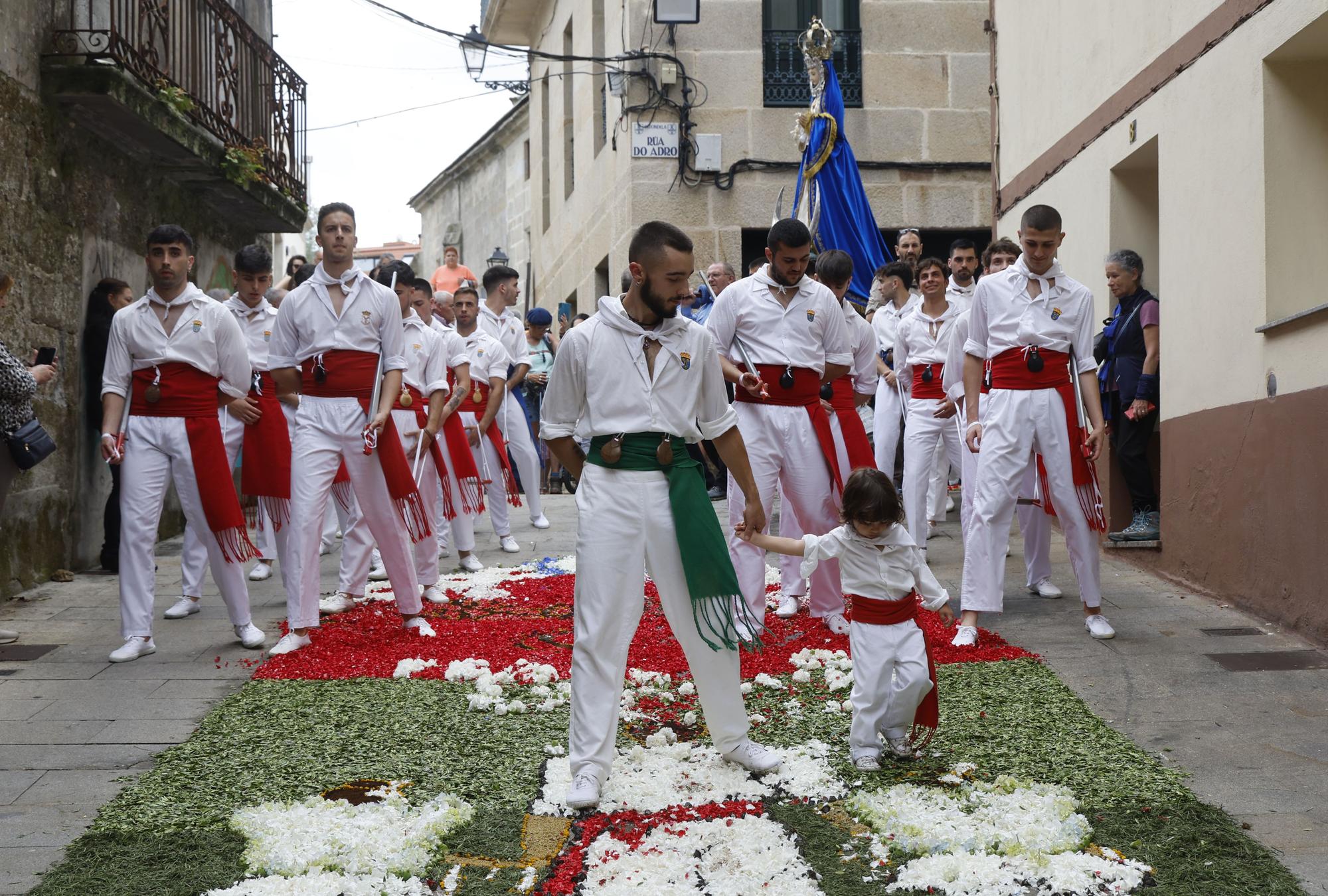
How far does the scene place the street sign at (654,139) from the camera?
17.1 metres

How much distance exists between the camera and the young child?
16.3ft

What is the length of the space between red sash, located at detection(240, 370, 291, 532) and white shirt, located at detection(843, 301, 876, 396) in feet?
10.6

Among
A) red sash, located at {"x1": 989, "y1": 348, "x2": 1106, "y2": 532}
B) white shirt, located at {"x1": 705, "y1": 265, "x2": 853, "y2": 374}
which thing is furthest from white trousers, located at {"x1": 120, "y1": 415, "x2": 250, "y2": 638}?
red sash, located at {"x1": 989, "y1": 348, "x2": 1106, "y2": 532}

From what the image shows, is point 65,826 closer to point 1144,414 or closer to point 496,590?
point 496,590

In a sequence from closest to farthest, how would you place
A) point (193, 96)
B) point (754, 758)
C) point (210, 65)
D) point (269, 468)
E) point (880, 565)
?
point (754, 758) < point (880, 565) < point (269, 468) < point (193, 96) < point (210, 65)

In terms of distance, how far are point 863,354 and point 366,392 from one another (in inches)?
105

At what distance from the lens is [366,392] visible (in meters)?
7.22

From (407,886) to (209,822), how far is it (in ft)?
3.05

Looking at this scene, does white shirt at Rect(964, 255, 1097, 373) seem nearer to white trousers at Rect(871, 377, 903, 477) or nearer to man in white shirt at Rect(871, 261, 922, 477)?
man in white shirt at Rect(871, 261, 922, 477)

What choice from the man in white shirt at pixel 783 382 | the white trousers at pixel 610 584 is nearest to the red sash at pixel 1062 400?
the man in white shirt at pixel 783 382

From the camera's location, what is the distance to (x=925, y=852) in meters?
4.03

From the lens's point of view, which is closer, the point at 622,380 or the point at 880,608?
the point at 622,380

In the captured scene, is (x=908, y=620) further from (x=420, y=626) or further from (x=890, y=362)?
(x=890, y=362)

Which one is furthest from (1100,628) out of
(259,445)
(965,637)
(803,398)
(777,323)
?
(259,445)
